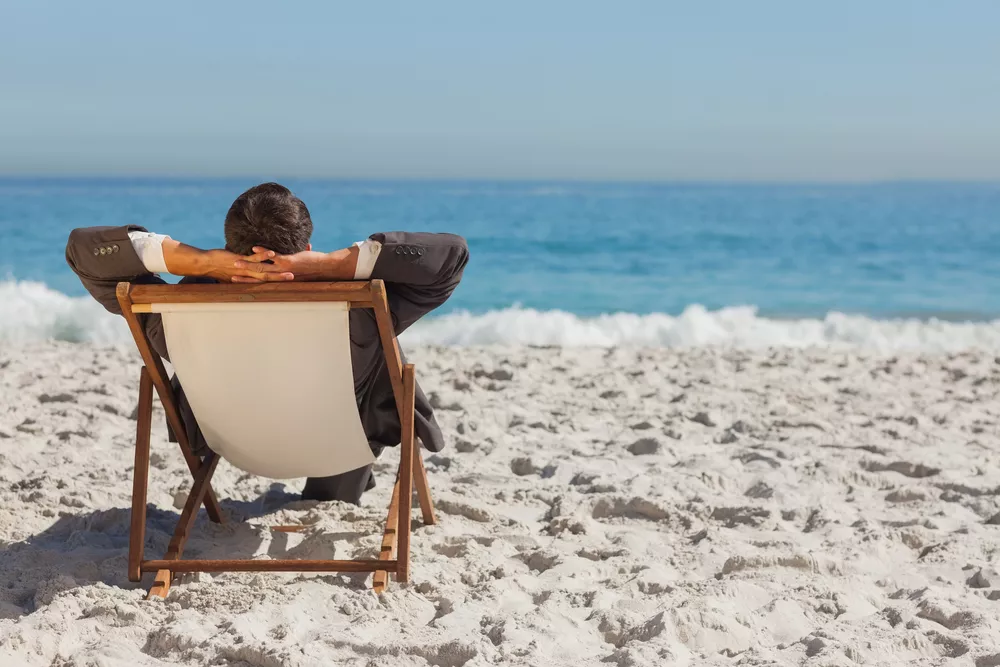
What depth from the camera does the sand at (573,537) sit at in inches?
91.4

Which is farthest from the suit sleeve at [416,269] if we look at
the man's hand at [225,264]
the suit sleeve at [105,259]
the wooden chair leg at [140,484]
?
the wooden chair leg at [140,484]

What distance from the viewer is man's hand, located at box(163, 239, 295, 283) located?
2.42 meters

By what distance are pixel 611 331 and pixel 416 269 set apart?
621 cm

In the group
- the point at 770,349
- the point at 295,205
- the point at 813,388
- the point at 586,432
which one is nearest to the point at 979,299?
the point at 770,349

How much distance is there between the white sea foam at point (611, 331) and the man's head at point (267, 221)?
5.51 metres

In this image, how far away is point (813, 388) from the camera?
5336 mm

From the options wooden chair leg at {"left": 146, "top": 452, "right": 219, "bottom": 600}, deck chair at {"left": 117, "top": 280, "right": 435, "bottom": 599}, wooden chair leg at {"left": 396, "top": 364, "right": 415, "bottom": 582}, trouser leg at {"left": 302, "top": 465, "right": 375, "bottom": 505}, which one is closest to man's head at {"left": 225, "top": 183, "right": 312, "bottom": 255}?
deck chair at {"left": 117, "top": 280, "right": 435, "bottom": 599}

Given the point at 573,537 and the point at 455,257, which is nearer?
the point at 455,257

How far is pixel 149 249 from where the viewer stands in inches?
96.0

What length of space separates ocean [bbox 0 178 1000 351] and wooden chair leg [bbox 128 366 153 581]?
5388 mm

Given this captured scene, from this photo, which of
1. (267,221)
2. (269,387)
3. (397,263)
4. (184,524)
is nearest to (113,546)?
(184,524)

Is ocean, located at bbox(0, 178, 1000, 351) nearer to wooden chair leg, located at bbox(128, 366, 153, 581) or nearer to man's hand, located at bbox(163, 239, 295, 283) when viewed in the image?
wooden chair leg, located at bbox(128, 366, 153, 581)

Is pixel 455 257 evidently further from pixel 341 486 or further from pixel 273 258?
pixel 341 486

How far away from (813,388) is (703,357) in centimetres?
94
